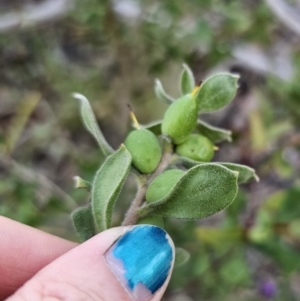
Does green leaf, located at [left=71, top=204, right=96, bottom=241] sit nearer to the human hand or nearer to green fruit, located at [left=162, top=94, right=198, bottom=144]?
the human hand

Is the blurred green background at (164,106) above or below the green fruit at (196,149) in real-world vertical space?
below

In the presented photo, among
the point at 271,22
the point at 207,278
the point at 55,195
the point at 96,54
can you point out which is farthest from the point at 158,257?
the point at 96,54

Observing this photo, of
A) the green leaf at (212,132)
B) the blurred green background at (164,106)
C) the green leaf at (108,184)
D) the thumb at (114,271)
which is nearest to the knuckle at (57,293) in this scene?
the thumb at (114,271)

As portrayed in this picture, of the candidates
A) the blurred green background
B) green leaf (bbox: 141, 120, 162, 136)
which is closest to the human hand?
green leaf (bbox: 141, 120, 162, 136)

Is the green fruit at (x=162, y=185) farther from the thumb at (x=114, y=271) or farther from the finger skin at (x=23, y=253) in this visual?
the finger skin at (x=23, y=253)

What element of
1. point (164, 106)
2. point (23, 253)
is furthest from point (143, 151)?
point (164, 106)

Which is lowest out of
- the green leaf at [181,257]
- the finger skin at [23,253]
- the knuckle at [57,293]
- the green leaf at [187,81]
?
the finger skin at [23,253]
